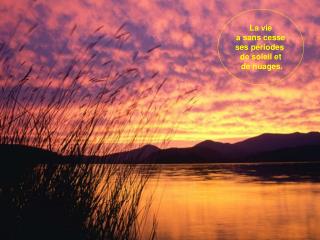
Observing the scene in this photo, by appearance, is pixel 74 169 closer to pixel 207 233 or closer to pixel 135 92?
pixel 135 92

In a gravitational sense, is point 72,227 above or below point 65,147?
below

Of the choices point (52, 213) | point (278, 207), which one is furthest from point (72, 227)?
point (278, 207)

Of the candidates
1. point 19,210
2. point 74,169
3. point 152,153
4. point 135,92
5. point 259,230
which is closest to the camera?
point 19,210

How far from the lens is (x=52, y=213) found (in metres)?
4.33

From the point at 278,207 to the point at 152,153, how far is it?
12.7 metres

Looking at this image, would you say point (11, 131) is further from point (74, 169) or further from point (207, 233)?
point (207, 233)

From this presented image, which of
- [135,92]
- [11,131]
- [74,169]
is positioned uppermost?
[135,92]

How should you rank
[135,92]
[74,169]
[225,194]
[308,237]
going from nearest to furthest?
[74,169] → [135,92] → [308,237] → [225,194]

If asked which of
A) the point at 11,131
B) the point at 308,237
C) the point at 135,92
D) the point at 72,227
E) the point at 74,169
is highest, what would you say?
the point at 135,92

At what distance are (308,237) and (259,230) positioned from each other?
1.46 meters

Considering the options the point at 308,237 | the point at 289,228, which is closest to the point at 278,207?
the point at 289,228

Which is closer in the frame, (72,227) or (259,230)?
(72,227)

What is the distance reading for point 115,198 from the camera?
16.2ft

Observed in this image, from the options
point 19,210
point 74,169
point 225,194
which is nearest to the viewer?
point 19,210
